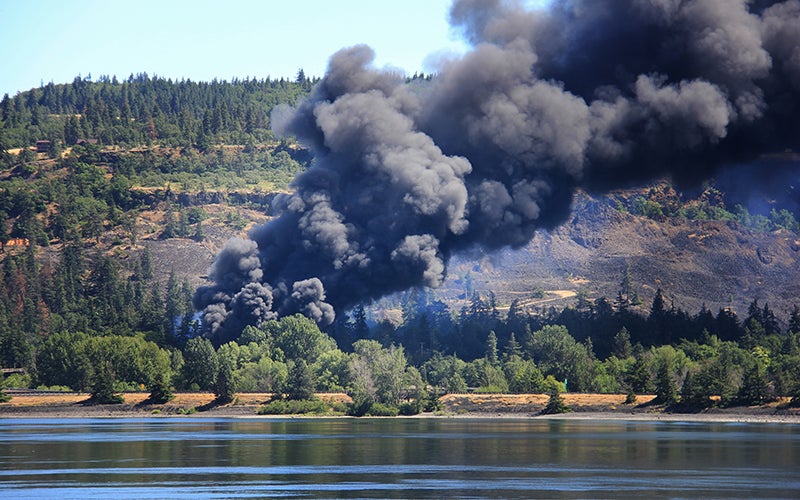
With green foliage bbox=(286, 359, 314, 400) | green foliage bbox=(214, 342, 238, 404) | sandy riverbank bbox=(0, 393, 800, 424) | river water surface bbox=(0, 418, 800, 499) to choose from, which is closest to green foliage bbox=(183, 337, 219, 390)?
green foliage bbox=(214, 342, 238, 404)

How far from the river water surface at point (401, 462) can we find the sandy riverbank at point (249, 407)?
2727 centimetres

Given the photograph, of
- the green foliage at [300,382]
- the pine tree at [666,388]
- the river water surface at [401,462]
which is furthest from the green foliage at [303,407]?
the pine tree at [666,388]

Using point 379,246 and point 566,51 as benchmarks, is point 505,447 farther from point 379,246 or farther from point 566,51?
point 566,51

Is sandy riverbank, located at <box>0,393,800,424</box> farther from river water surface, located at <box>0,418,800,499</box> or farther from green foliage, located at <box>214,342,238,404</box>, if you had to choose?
river water surface, located at <box>0,418,800,499</box>

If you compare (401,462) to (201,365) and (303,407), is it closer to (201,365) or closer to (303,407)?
(303,407)

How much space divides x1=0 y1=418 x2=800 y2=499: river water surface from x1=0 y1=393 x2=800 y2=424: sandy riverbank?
27.3m

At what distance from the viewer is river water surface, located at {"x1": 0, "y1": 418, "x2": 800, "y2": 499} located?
7106cm

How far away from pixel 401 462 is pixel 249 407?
266 ft

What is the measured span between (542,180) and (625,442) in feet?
254

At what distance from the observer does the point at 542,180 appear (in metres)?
178

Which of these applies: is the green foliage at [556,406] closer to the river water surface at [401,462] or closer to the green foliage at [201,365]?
the river water surface at [401,462]

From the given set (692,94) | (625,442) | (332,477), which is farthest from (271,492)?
(692,94)

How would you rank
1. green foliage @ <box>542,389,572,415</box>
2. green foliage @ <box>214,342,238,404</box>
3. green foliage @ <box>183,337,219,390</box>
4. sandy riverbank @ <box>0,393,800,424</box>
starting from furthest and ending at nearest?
green foliage @ <box>183,337,219,390</box>
green foliage @ <box>214,342,238,404</box>
sandy riverbank @ <box>0,393,800,424</box>
green foliage @ <box>542,389,572,415</box>

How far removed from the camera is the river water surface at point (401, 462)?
71062 millimetres
